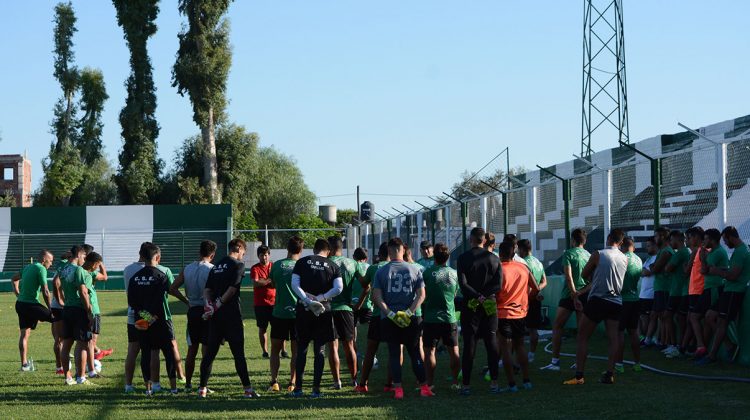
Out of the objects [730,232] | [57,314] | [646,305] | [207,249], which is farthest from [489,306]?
[57,314]

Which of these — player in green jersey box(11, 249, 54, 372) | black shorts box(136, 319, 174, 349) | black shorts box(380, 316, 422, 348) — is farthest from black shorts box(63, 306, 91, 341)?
black shorts box(380, 316, 422, 348)

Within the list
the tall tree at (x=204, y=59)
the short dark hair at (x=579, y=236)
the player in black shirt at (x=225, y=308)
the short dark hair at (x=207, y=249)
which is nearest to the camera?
the player in black shirt at (x=225, y=308)

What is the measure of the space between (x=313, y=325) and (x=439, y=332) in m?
1.35

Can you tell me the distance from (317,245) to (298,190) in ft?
195

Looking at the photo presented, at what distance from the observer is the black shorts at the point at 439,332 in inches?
434

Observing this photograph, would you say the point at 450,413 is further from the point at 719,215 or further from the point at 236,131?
the point at 236,131

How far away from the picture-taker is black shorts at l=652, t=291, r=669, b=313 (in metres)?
14.4

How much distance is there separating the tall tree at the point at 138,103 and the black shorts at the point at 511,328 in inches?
1721

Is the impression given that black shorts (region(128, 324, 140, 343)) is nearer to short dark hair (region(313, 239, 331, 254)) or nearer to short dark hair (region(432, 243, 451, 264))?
short dark hair (region(313, 239, 331, 254))

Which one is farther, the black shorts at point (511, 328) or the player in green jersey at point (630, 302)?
the player in green jersey at point (630, 302)

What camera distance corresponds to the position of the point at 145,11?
52062 mm

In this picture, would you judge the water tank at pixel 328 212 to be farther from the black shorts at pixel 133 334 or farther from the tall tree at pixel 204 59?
the black shorts at pixel 133 334

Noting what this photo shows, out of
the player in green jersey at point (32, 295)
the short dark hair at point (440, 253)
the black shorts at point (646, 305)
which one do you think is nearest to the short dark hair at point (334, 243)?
the short dark hair at point (440, 253)

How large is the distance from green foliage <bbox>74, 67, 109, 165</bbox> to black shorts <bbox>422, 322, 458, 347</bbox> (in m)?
53.3
